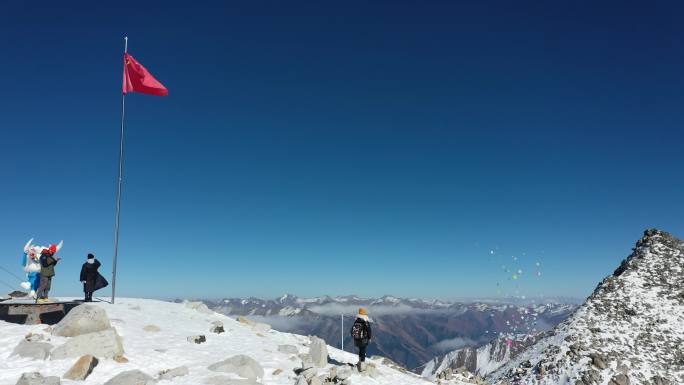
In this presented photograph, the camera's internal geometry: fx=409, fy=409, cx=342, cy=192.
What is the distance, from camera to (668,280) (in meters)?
44.9

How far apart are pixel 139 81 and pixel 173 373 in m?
18.2

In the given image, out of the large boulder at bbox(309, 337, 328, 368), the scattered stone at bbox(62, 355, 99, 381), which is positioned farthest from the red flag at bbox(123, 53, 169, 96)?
the large boulder at bbox(309, 337, 328, 368)

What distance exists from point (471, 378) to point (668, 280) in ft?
96.4

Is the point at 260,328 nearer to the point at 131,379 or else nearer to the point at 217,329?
the point at 217,329

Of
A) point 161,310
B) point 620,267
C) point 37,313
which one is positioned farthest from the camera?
point 620,267

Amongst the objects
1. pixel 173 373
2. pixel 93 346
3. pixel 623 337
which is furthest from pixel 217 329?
pixel 623 337

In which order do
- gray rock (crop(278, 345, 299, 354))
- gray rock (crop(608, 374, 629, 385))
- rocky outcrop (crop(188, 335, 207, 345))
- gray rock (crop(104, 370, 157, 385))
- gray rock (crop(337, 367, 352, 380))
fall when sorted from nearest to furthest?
gray rock (crop(104, 370, 157, 385)), gray rock (crop(337, 367, 352, 380)), rocky outcrop (crop(188, 335, 207, 345)), gray rock (crop(278, 345, 299, 354)), gray rock (crop(608, 374, 629, 385))

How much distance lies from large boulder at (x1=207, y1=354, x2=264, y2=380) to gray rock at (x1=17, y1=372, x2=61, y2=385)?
225 inches

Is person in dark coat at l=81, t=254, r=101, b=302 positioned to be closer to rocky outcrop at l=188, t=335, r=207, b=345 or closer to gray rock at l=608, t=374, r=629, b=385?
rocky outcrop at l=188, t=335, r=207, b=345

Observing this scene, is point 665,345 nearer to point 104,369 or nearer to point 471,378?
point 471,378

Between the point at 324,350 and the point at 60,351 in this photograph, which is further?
the point at 324,350

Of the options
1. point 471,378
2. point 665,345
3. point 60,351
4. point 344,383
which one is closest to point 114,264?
point 60,351

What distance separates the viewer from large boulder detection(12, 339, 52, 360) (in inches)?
647

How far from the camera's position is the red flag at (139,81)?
85.3 ft
